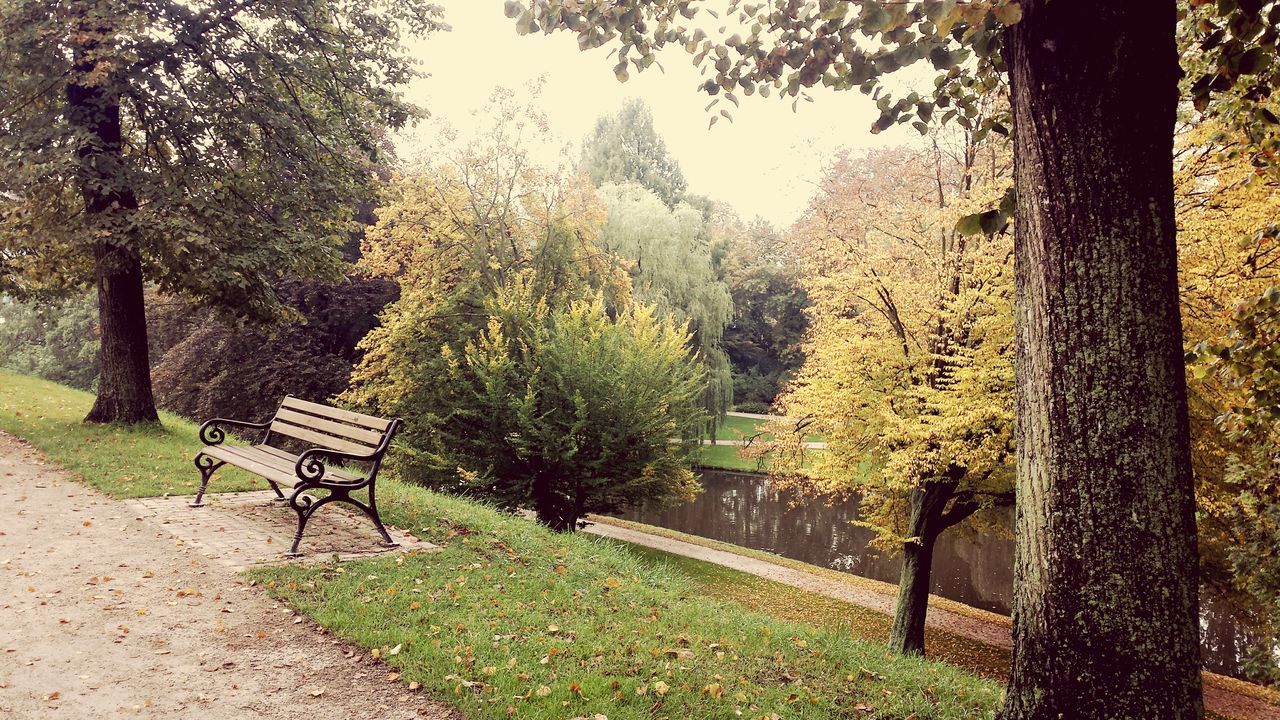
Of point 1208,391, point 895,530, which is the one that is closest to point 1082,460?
point 1208,391

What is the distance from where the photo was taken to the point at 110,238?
8.77 m

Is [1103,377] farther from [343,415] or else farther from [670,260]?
[670,260]

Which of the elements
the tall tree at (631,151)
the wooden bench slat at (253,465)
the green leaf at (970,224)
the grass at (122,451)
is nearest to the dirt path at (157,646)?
the wooden bench slat at (253,465)

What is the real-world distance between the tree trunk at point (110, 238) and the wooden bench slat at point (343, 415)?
3525 mm

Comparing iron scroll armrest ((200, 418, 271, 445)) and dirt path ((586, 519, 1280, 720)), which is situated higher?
iron scroll armrest ((200, 418, 271, 445))

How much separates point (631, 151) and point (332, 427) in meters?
34.9

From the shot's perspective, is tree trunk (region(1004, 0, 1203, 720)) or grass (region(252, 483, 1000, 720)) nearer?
tree trunk (region(1004, 0, 1203, 720))

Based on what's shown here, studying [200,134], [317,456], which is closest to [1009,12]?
[317,456]

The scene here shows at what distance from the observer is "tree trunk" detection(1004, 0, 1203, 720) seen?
227cm

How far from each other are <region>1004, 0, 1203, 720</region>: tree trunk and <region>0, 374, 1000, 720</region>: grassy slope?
1.52 meters

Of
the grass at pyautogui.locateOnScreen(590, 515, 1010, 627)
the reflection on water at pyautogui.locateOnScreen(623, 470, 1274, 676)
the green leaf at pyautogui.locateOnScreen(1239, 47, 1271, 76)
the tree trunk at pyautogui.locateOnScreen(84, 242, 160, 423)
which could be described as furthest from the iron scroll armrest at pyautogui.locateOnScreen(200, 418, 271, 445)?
the grass at pyautogui.locateOnScreen(590, 515, 1010, 627)

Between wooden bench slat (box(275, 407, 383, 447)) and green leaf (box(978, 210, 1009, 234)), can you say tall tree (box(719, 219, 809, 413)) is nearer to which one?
wooden bench slat (box(275, 407, 383, 447))

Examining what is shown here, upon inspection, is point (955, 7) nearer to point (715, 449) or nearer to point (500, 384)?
point (500, 384)

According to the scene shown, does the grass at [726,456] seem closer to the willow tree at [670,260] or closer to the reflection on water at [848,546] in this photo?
the reflection on water at [848,546]
